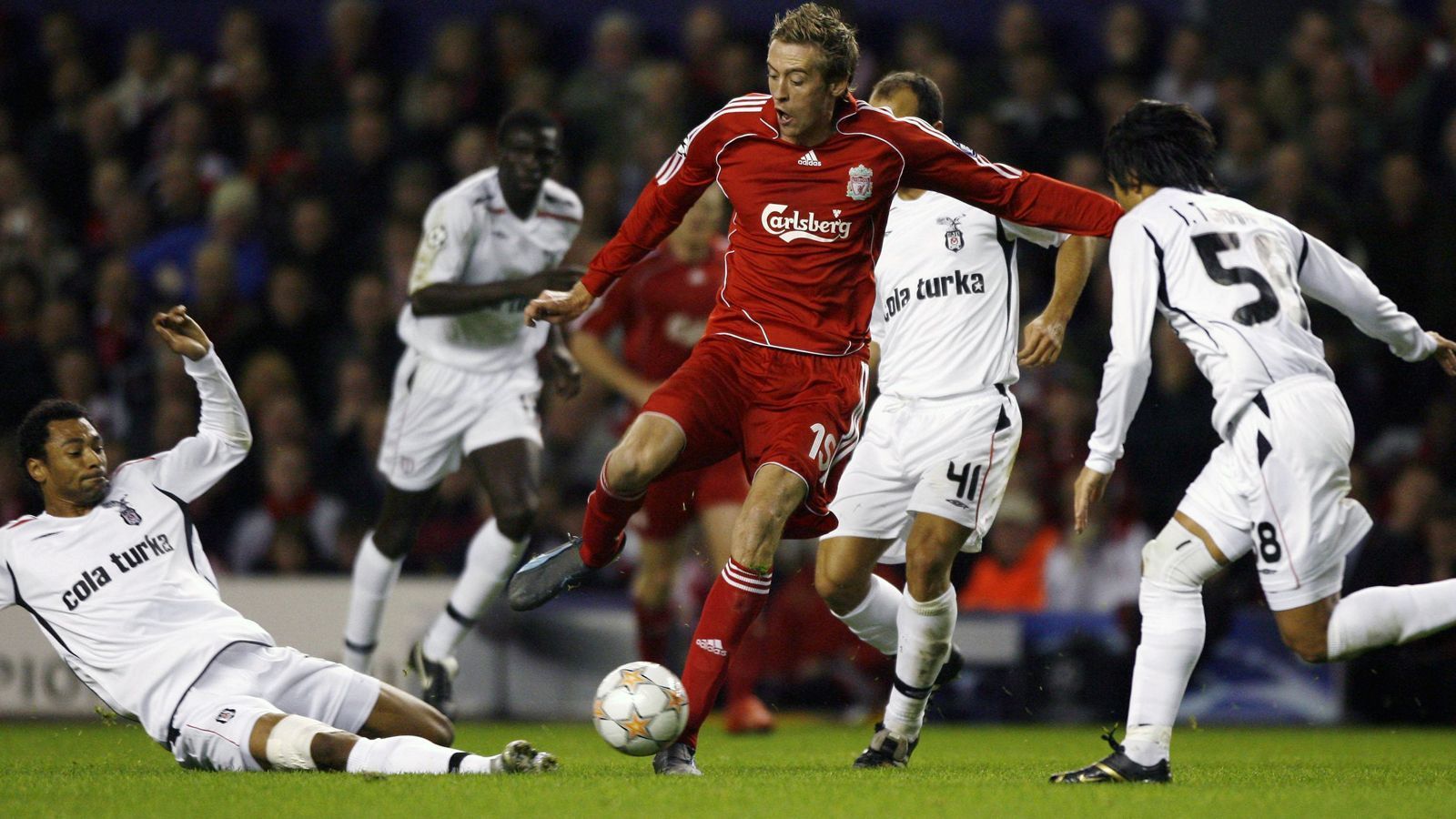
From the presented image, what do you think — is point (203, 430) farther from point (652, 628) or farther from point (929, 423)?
point (652, 628)

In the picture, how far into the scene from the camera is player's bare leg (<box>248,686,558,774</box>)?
17.5ft

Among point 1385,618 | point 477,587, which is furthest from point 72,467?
point 1385,618

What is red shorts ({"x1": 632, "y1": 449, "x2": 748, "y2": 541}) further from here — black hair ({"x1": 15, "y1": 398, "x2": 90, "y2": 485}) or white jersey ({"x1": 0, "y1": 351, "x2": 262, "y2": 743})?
black hair ({"x1": 15, "y1": 398, "x2": 90, "y2": 485})

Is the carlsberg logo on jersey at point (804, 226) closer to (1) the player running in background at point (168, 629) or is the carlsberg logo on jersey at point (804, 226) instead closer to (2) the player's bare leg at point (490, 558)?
(1) the player running in background at point (168, 629)

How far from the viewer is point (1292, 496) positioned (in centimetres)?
527

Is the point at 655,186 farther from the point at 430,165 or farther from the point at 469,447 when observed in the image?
the point at 430,165

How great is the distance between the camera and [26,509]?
11.3 m

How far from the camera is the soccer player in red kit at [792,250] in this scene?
5.85m

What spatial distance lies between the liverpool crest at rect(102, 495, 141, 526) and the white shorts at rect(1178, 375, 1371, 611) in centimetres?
344

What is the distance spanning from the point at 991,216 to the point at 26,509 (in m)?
7.26

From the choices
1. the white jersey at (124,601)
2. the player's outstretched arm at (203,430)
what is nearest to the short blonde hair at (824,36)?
the player's outstretched arm at (203,430)

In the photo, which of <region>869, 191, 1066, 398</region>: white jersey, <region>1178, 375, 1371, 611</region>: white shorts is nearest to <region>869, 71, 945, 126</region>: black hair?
<region>869, 191, 1066, 398</region>: white jersey

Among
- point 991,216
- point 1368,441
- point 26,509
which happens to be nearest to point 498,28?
point 26,509

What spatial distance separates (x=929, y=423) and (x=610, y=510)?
4.06 feet
